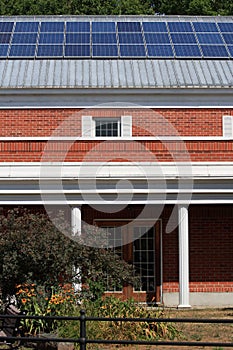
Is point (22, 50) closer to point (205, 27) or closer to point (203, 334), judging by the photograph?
point (205, 27)

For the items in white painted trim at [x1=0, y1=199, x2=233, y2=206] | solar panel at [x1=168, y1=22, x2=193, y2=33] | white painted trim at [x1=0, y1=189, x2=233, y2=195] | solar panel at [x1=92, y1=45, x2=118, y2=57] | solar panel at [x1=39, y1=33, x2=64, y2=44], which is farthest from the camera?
solar panel at [x1=168, y1=22, x2=193, y2=33]

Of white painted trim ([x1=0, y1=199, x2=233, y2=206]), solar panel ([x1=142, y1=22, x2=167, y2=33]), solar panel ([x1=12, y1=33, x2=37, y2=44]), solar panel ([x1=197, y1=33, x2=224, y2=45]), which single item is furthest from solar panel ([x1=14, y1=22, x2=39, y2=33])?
white painted trim ([x1=0, y1=199, x2=233, y2=206])

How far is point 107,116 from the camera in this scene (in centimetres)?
2389

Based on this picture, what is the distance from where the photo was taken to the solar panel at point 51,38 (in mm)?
26344

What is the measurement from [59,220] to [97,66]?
10571mm

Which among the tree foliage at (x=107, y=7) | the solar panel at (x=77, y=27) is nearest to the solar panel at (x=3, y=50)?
the solar panel at (x=77, y=27)

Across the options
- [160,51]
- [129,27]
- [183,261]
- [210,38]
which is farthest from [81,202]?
[129,27]

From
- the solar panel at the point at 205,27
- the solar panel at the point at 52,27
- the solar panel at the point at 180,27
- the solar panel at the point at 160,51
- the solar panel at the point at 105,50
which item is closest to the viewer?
the solar panel at the point at 160,51

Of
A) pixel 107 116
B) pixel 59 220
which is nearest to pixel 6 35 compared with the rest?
pixel 107 116

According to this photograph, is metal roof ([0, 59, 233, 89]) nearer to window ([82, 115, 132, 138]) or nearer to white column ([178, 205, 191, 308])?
window ([82, 115, 132, 138])

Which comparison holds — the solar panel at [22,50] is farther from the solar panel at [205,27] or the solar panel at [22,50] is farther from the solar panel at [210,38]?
the solar panel at [205,27]

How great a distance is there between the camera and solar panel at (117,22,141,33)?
27281mm

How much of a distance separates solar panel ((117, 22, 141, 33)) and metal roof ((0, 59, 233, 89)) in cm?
208

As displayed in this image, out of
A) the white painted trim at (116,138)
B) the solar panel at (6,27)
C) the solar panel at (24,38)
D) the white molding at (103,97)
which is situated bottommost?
A: the white painted trim at (116,138)
